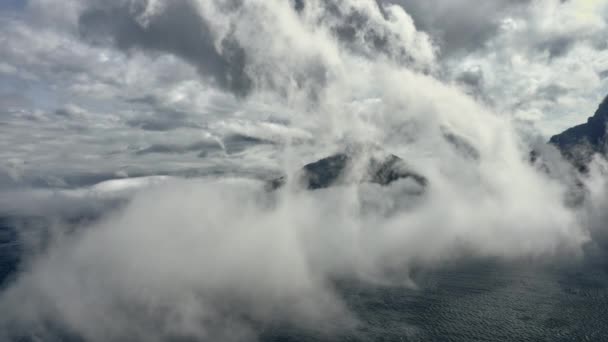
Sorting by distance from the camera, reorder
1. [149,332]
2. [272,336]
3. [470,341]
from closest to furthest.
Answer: [470,341]
[272,336]
[149,332]

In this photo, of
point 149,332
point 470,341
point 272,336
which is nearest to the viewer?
point 470,341

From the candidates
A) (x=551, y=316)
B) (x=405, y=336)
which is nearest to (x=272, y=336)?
(x=405, y=336)

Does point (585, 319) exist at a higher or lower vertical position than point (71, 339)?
higher

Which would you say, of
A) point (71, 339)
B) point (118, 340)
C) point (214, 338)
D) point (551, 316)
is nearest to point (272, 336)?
point (214, 338)

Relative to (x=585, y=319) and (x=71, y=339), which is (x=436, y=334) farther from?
(x=71, y=339)

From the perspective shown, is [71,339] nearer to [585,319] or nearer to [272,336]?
[272,336]

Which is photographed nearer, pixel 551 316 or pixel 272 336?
pixel 272 336

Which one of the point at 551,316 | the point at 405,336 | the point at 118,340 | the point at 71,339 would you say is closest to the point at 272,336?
the point at 405,336

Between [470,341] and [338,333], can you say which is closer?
[470,341]
